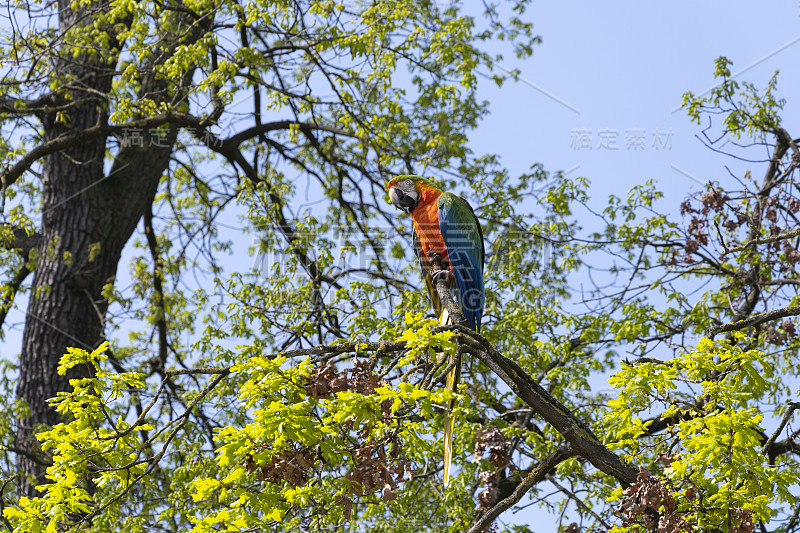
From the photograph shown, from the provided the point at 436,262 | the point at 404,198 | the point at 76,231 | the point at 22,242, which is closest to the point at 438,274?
the point at 436,262

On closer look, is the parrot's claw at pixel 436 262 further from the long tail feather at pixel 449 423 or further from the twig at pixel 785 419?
the twig at pixel 785 419

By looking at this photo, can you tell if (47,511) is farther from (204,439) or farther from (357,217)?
(357,217)

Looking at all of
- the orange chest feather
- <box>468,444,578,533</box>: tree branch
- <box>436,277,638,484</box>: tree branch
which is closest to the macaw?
the orange chest feather

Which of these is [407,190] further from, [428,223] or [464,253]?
[464,253]

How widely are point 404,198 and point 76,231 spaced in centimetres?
398

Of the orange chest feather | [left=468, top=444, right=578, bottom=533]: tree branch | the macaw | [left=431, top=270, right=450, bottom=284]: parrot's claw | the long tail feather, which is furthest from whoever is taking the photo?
the orange chest feather

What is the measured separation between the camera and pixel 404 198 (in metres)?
5.14

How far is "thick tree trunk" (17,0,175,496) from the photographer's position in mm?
6738

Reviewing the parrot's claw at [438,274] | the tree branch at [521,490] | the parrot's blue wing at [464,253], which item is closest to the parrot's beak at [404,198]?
the parrot's blue wing at [464,253]

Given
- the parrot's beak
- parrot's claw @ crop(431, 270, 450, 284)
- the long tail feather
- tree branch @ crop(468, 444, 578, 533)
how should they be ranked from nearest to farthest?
tree branch @ crop(468, 444, 578, 533), the long tail feather, parrot's claw @ crop(431, 270, 450, 284), the parrot's beak

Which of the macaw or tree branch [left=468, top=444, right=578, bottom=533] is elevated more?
the macaw

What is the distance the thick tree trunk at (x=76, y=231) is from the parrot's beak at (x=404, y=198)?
3.32 meters

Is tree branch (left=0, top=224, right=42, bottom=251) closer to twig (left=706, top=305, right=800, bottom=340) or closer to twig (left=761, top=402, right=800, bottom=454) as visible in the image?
twig (left=706, top=305, right=800, bottom=340)

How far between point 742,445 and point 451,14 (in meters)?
6.65
